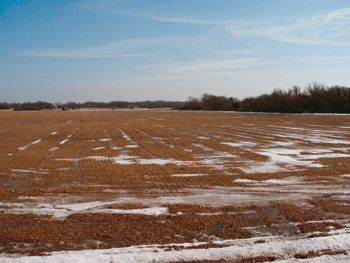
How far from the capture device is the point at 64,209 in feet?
19.4

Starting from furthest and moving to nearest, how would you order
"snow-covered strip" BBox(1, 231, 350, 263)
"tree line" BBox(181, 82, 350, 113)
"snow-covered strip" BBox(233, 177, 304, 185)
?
"tree line" BBox(181, 82, 350, 113), "snow-covered strip" BBox(233, 177, 304, 185), "snow-covered strip" BBox(1, 231, 350, 263)

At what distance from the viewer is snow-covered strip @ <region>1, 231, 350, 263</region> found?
12.9 feet

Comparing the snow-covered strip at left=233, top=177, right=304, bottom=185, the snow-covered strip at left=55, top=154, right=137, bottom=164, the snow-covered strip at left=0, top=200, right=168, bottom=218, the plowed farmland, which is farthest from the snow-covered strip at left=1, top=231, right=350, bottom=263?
the snow-covered strip at left=55, top=154, right=137, bottom=164

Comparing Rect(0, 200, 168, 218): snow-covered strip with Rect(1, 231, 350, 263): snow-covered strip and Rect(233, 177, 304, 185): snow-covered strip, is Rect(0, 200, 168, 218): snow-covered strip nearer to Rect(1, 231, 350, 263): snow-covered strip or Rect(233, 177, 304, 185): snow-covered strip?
Rect(1, 231, 350, 263): snow-covered strip

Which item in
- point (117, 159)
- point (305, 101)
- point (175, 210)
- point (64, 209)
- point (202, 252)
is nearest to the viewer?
point (202, 252)

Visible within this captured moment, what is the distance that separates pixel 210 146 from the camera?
15219mm

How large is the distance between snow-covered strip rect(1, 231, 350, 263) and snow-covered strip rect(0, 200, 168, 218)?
59.8 inches

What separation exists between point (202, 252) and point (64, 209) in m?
3.21

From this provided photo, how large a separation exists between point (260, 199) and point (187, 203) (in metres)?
1.70

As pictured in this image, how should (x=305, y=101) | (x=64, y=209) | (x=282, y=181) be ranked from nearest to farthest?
(x=64, y=209) → (x=282, y=181) → (x=305, y=101)

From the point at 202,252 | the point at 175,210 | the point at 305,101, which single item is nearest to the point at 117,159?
the point at 175,210

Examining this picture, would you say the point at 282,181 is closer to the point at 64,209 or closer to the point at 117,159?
the point at 64,209

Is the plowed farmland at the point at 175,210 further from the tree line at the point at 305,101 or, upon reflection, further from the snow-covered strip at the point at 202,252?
the tree line at the point at 305,101

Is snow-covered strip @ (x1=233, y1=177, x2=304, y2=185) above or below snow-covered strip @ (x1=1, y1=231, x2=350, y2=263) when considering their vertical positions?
above
